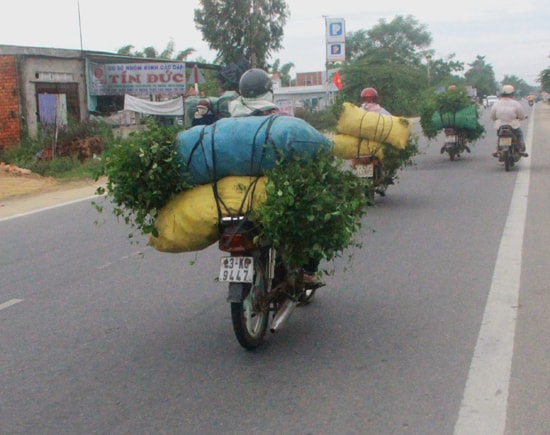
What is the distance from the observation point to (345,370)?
487 centimetres

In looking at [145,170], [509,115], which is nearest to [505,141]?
[509,115]

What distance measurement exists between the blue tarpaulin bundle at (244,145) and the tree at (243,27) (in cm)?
4631

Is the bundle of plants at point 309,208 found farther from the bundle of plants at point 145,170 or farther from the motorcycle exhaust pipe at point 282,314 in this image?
the bundle of plants at point 145,170

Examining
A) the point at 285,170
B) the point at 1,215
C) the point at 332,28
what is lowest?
the point at 1,215

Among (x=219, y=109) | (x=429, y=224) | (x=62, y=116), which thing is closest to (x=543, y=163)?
(x=429, y=224)

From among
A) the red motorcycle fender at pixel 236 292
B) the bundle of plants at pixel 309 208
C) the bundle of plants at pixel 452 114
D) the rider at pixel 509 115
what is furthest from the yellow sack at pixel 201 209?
the bundle of plants at pixel 452 114

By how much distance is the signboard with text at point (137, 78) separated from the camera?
2503cm

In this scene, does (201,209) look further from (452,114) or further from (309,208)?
(452,114)

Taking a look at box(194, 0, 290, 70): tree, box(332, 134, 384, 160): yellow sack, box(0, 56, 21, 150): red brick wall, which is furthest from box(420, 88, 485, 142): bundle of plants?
box(194, 0, 290, 70): tree

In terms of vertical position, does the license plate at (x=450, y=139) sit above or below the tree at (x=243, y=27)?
below

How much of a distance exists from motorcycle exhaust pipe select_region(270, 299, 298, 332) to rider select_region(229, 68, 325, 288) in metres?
0.23

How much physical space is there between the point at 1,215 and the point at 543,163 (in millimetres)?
11381

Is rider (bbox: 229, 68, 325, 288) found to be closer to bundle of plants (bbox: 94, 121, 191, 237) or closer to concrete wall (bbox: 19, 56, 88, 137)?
bundle of plants (bbox: 94, 121, 191, 237)

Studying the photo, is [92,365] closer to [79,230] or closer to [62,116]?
[79,230]
